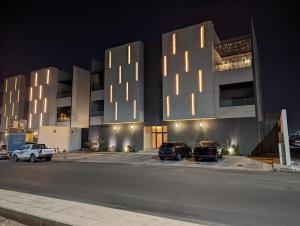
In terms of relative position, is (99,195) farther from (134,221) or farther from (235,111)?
(235,111)

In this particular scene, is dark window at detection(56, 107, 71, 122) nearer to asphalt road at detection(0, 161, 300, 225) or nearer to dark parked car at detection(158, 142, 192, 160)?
dark parked car at detection(158, 142, 192, 160)

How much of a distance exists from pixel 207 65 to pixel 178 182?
1719 cm

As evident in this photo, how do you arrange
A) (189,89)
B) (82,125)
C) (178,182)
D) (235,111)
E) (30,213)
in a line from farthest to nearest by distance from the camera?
1. (82,125)
2. (189,89)
3. (235,111)
4. (178,182)
5. (30,213)

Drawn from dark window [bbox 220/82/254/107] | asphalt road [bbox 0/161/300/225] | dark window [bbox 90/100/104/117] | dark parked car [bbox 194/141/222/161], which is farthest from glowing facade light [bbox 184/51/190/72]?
asphalt road [bbox 0/161/300/225]

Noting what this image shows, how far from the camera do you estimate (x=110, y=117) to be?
1189 inches

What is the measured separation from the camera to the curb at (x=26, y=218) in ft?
15.1

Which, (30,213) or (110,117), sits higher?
(110,117)

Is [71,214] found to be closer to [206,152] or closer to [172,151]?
[206,152]

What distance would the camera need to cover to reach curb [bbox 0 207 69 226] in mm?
4594


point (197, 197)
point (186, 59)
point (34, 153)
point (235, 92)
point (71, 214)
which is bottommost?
point (197, 197)

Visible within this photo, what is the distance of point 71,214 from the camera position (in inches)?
194

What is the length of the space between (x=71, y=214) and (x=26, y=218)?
1.06 metres

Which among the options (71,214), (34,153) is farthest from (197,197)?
(34,153)

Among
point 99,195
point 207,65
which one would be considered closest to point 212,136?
point 207,65
